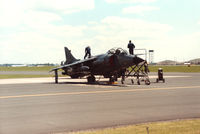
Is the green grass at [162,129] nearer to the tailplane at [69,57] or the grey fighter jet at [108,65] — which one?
the grey fighter jet at [108,65]

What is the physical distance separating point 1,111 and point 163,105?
6.53 m

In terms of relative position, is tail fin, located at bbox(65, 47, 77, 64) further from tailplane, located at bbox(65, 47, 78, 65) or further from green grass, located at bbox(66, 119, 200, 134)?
green grass, located at bbox(66, 119, 200, 134)

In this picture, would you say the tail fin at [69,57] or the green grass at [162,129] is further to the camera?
the tail fin at [69,57]

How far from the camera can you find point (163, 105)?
37.7ft

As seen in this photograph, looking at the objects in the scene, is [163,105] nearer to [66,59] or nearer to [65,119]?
[65,119]

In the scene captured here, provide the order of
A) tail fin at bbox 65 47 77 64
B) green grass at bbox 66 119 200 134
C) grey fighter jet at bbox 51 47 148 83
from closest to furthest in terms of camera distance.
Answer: green grass at bbox 66 119 200 134, grey fighter jet at bbox 51 47 148 83, tail fin at bbox 65 47 77 64

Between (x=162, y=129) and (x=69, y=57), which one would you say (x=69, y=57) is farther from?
(x=162, y=129)

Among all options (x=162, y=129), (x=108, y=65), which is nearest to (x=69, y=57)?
(x=108, y=65)

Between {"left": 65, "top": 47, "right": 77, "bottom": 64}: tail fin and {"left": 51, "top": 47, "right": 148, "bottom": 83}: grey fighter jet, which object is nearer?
{"left": 51, "top": 47, "right": 148, "bottom": 83}: grey fighter jet

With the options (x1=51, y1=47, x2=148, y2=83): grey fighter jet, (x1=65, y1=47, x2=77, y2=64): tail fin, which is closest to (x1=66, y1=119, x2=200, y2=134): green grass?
(x1=51, y1=47, x2=148, y2=83): grey fighter jet

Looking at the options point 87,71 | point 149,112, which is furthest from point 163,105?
point 87,71

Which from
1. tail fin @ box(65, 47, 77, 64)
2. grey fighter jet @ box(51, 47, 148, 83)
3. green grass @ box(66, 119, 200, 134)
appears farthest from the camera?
tail fin @ box(65, 47, 77, 64)

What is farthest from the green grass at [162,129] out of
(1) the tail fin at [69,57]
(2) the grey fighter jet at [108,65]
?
(1) the tail fin at [69,57]

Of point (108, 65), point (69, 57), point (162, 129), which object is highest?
point (69, 57)
